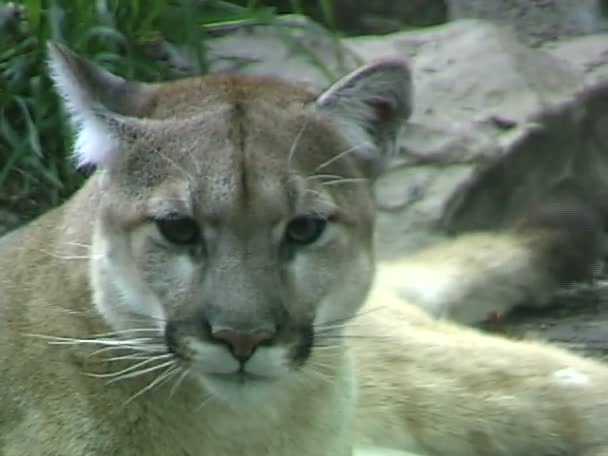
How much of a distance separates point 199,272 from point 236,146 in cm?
23

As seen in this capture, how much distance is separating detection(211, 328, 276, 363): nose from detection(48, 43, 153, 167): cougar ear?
1.34 feet

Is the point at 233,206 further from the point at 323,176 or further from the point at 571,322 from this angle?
the point at 571,322

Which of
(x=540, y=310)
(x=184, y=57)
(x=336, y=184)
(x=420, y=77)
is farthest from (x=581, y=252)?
(x=336, y=184)

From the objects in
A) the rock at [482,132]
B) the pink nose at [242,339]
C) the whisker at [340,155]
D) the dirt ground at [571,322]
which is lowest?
the dirt ground at [571,322]

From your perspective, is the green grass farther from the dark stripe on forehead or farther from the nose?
the nose

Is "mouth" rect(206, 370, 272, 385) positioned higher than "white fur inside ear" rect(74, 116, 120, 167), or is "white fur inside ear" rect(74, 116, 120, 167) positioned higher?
"white fur inside ear" rect(74, 116, 120, 167)

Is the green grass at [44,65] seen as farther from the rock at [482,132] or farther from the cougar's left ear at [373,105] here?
the cougar's left ear at [373,105]

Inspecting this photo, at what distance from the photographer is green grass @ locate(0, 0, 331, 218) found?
4637mm

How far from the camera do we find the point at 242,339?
2.44 m

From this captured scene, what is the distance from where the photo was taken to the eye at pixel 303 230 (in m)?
2.57

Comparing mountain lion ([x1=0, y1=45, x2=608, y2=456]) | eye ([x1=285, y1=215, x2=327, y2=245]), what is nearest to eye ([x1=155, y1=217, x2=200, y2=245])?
mountain lion ([x1=0, y1=45, x2=608, y2=456])

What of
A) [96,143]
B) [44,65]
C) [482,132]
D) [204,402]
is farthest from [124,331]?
[482,132]

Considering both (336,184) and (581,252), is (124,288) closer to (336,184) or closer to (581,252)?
(336,184)

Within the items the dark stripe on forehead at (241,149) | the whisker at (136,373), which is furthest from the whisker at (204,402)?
the dark stripe on forehead at (241,149)
